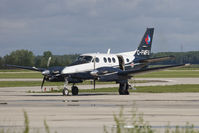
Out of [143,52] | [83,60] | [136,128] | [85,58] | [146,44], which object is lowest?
[136,128]

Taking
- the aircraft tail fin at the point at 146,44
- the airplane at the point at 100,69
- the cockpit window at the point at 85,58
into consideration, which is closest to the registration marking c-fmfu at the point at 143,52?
the aircraft tail fin at the point at 146,44

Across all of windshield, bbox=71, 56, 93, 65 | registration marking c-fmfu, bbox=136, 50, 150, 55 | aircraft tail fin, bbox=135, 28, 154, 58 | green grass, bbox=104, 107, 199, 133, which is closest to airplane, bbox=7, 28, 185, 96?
windshield, bbox=71, 56, 93, 65

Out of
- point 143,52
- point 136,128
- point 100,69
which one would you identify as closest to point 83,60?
point 100,69

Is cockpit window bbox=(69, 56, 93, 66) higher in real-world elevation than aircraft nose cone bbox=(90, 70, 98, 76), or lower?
higher

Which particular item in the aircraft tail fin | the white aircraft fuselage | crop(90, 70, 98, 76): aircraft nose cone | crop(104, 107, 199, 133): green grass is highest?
the aircraft tail fin

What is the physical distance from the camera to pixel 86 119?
2086 centimetres

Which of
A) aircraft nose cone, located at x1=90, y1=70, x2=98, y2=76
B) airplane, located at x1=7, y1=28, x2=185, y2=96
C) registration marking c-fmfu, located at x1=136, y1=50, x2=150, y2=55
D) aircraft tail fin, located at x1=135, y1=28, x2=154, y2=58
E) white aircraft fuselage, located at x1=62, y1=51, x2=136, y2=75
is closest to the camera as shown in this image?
airplane, located at x1=7, y1=28, x2=185, y2=96

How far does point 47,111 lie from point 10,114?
2238 mm

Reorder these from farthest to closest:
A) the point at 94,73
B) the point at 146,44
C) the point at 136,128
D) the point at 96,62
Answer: the point at 146,44 → the point at 96,62 → the point at 94,73 → the point at 136,128

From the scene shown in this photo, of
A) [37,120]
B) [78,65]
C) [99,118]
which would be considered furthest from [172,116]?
[78,65]

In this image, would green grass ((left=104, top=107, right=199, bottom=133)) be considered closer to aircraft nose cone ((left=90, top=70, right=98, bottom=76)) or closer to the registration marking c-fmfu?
aircraft nose cone ((left=90, top=70, right=98, bottom=76))

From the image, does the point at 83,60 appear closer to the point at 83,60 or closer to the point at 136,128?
the point at 83,60

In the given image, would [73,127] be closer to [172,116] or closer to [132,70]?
[172,116]

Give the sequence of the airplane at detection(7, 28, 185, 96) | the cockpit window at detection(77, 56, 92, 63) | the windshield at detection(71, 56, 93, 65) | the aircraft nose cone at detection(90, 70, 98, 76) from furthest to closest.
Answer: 1. the cockpit window at detection(77, 56, 92, 63)
2. the windshield at detection(71, 56, 93, 65)
3. the aircraft nose cone at detection(90, 70, 98, 76)
4. the airplane at detection(7, 28, 185, 96)
